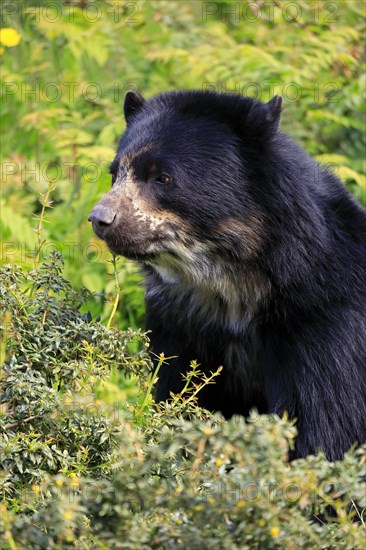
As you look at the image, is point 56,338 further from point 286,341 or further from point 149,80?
point 149,80

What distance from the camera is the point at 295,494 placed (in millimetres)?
3350

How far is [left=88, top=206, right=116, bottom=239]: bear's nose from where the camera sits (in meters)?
4.69

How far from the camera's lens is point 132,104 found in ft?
17.9

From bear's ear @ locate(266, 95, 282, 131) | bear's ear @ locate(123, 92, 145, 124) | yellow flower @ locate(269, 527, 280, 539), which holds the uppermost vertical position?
bear's ear @ locate(266, 95, 282, 131)

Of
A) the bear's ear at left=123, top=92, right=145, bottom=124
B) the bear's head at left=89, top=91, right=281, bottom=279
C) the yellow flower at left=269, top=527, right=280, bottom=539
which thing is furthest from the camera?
the bear's ear at left=123, top=92, right=145, bottom=124

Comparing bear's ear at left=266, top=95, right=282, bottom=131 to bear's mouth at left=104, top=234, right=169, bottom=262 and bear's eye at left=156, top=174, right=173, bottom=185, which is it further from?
bear's mouth at left=104, top=234, right=169, bottom=262

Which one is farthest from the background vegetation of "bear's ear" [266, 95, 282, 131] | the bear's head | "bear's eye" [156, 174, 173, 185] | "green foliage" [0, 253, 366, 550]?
"bear's ear" [266, 95, 282, 131]

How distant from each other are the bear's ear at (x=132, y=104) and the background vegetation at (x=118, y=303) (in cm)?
69

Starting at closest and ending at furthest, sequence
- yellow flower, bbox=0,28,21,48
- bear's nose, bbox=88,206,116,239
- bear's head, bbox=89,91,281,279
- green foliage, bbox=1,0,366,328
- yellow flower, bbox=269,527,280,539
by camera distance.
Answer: yellow flower, bbox=269,527,280,539
bear's nose, bbox=88,206,116,239
bear's head, bbox=89,91,281,279
green foliage, bbox=1,0,366,328
yellow flower, bbox=0,28,21,48

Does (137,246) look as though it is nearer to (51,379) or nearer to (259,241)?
(259,241)

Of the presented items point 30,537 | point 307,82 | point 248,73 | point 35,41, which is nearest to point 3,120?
point 35,41

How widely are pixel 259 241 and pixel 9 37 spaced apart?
4.75 m

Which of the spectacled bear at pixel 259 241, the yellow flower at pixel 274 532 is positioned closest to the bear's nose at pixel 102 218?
the spectacled bear at pixel 259 241

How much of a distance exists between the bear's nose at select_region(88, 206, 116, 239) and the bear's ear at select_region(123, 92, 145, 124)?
2.88ft
